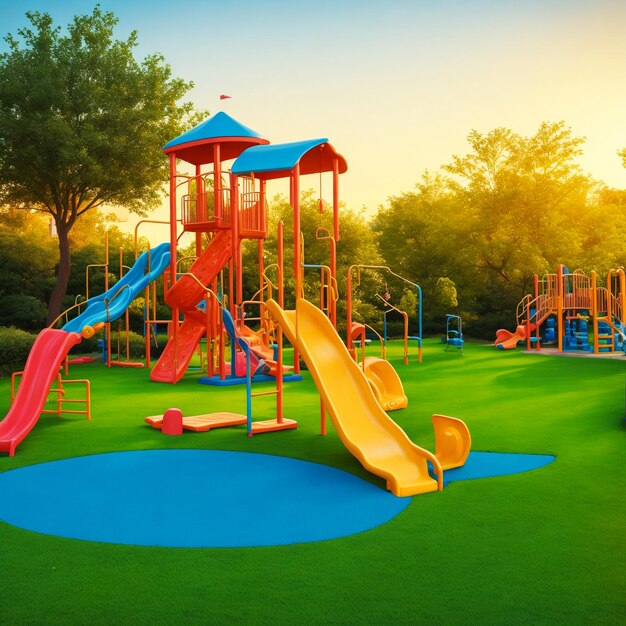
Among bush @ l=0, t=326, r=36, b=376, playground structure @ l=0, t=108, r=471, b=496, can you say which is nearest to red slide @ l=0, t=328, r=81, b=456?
playground structure @ l=0, t=108, r=471, b=496

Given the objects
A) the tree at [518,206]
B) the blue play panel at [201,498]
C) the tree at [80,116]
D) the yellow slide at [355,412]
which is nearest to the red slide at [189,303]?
the yellow slide at [355,412]

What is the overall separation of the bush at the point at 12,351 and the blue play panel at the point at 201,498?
9941 millimetres

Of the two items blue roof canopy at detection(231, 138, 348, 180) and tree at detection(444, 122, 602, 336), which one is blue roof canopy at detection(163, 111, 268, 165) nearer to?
blue roof canopy at detection(231, 138, 348, 180)

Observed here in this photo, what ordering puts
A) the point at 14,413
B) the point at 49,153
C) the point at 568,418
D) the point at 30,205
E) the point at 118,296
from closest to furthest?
the point at 14,413 < the point at 568,418 < the point at 118,296 < the point at 49,153 < the point at 30,205

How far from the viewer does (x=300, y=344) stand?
9070mm

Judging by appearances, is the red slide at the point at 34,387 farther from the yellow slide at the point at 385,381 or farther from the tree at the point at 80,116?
the tree at the point at 80,116

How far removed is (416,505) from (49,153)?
866 inches

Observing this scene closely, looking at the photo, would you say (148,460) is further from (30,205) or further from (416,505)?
(30,205)

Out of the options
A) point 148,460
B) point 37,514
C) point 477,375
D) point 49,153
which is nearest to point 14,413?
point 148,460

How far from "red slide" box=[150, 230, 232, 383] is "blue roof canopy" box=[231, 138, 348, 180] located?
5.33 meters

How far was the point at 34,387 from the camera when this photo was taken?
10398 millimetres

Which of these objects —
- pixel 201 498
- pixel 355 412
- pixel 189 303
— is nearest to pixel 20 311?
pixel 189 303

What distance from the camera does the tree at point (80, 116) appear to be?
2497 centimetres

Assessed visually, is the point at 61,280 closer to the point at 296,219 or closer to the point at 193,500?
the point at 296,219
